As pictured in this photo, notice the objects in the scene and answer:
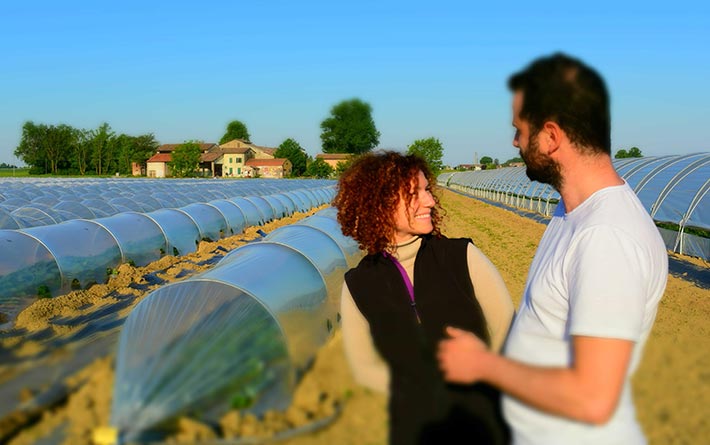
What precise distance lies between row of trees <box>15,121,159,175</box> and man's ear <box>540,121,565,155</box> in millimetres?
83730

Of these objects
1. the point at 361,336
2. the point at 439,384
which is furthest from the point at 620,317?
the point at 361,336

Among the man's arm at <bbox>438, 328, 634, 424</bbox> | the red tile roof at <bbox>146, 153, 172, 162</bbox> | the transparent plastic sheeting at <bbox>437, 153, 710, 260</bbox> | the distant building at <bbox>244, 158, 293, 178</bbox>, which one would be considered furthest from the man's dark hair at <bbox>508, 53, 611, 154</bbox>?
the red tile roof at <bbox>146, 153, 172, 162</bbox>

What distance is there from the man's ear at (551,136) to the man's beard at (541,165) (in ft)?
0.07

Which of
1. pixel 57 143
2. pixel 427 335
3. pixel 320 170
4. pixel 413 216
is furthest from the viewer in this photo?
pixel 57 143

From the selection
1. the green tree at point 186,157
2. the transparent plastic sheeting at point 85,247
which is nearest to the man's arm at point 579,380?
the transparent plastic sheeting at point 85,247

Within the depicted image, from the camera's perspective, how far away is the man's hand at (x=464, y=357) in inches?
51.8

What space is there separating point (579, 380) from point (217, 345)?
7.98ft

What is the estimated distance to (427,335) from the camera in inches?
74.6

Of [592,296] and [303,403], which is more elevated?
[592,296]

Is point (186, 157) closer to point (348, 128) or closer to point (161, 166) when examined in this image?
point (161, 166)

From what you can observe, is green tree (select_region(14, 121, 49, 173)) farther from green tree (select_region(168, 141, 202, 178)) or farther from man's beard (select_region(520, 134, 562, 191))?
man's beard (select_region(520, 134, 562, 191))

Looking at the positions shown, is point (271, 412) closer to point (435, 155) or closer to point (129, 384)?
point (129, 384)

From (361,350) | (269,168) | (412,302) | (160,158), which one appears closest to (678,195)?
(412,302)

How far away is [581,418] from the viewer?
1223 millimetres
